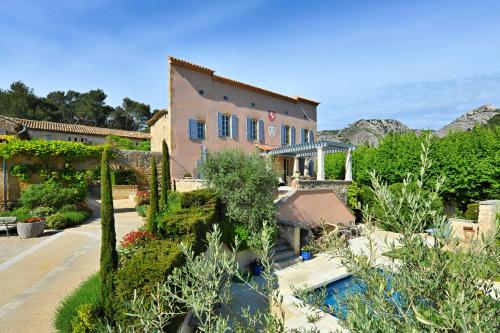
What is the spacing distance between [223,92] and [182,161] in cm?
627

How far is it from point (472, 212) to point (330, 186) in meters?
7.92

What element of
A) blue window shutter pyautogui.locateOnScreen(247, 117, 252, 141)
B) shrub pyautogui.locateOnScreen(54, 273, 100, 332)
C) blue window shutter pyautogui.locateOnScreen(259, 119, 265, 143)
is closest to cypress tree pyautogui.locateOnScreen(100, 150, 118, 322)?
shrub pyautogui.locateOnScreen(54, 273, 100, 332)

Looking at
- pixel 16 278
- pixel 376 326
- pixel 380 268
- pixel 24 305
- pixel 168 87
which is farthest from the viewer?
pixel 168 87

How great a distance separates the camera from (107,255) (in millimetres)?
6539

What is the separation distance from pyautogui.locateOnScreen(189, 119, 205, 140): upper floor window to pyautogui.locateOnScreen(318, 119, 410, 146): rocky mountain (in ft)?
108

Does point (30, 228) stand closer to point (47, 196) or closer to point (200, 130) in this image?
point (47, 196)

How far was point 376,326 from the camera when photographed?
6.23ft

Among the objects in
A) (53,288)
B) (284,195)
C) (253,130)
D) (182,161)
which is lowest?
(53,288)

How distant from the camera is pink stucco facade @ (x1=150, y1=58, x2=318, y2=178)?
19.5 metres

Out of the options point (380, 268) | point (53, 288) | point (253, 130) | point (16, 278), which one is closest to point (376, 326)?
point (380, 268)

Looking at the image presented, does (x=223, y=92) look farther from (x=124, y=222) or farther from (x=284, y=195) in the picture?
(x=124, y=222)

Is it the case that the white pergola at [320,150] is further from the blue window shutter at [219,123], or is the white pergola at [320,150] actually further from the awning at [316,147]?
the blue window shutter at [219,123]

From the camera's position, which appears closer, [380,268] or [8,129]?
[380,268]

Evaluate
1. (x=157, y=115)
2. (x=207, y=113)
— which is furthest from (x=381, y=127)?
(x=157, y=115)
